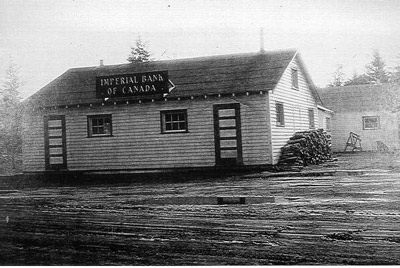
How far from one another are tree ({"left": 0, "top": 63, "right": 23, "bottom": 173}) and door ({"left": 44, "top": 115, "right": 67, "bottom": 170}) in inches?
90.3

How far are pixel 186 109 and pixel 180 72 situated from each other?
1153 mm

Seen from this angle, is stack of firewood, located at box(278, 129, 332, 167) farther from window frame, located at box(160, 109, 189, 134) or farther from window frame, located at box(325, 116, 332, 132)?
window frame, located at box(325, 116, 332, 132)

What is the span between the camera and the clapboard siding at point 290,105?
45.2 ft

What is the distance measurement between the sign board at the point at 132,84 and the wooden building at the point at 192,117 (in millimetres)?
65

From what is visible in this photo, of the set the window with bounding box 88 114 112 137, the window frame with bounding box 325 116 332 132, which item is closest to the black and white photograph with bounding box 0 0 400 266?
the window with bounding box 88 114 112 137

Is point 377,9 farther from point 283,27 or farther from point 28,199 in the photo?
point 28,199

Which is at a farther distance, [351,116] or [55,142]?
[351,116]

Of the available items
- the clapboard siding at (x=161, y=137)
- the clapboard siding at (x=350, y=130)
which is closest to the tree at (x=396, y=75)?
the clapboard siding at (x=161, y=137)

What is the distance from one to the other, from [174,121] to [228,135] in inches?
67.5

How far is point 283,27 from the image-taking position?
6.16m

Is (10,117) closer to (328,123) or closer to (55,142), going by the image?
(55,142)

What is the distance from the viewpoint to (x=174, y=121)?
1449 cm

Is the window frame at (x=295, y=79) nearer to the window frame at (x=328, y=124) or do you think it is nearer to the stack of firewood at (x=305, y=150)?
the stack of firewood at (x=305, y=150)

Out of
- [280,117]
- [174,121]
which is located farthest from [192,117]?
[280,117]
